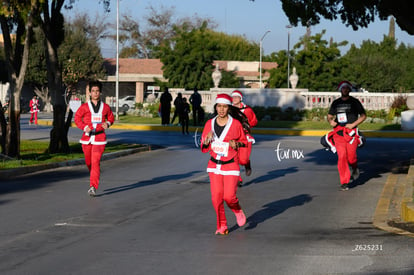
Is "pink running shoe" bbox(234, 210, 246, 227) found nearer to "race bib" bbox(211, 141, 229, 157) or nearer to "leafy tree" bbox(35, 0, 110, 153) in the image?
Result: "race bib" bbox(211, 141, 229, 157)

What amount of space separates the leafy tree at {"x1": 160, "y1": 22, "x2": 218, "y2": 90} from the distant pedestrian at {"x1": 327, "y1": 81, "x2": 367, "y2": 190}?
5448cm

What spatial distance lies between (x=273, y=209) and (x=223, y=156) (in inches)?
106

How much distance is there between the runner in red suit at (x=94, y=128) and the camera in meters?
13.8

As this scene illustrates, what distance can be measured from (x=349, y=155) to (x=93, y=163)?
186 inches

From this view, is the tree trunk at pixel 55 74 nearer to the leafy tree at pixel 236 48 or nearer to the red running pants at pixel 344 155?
the red running pants at pixel 344 155

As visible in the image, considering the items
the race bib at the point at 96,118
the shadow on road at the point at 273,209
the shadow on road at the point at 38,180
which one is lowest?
the shadow on road at the point at 38,180

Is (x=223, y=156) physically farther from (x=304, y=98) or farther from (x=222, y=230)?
(x=304, y=98)

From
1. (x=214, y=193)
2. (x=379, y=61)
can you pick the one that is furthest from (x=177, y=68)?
(x=214, y=193)

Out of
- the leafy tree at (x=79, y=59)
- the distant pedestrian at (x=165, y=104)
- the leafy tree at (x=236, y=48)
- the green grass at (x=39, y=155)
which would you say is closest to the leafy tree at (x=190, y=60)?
the leafy tree at (x=79, y=59)

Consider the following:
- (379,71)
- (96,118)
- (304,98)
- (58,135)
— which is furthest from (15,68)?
(379,71)

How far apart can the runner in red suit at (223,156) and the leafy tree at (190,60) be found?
196 feet

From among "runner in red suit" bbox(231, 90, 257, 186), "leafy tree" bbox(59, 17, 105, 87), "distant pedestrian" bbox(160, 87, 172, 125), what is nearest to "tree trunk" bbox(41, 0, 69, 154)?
"runner in red suit" bbox(231, 90, 257, 186)

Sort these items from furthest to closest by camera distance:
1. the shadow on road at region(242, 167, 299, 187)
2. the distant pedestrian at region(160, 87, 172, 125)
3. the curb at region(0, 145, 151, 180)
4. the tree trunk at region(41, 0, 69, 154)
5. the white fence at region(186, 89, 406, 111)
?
1. the white fence at region(186, 89, 406, 111)
2. the distant pedestrian at region(160, 87, 172, 125)
3. the tree trunk at region(41, 0, 69, 154)
4. the curb at region(0, 145, 151, 180)
5. the shadow on road at region(242, 167, 299, 187)

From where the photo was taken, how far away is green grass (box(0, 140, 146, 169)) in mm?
18809
